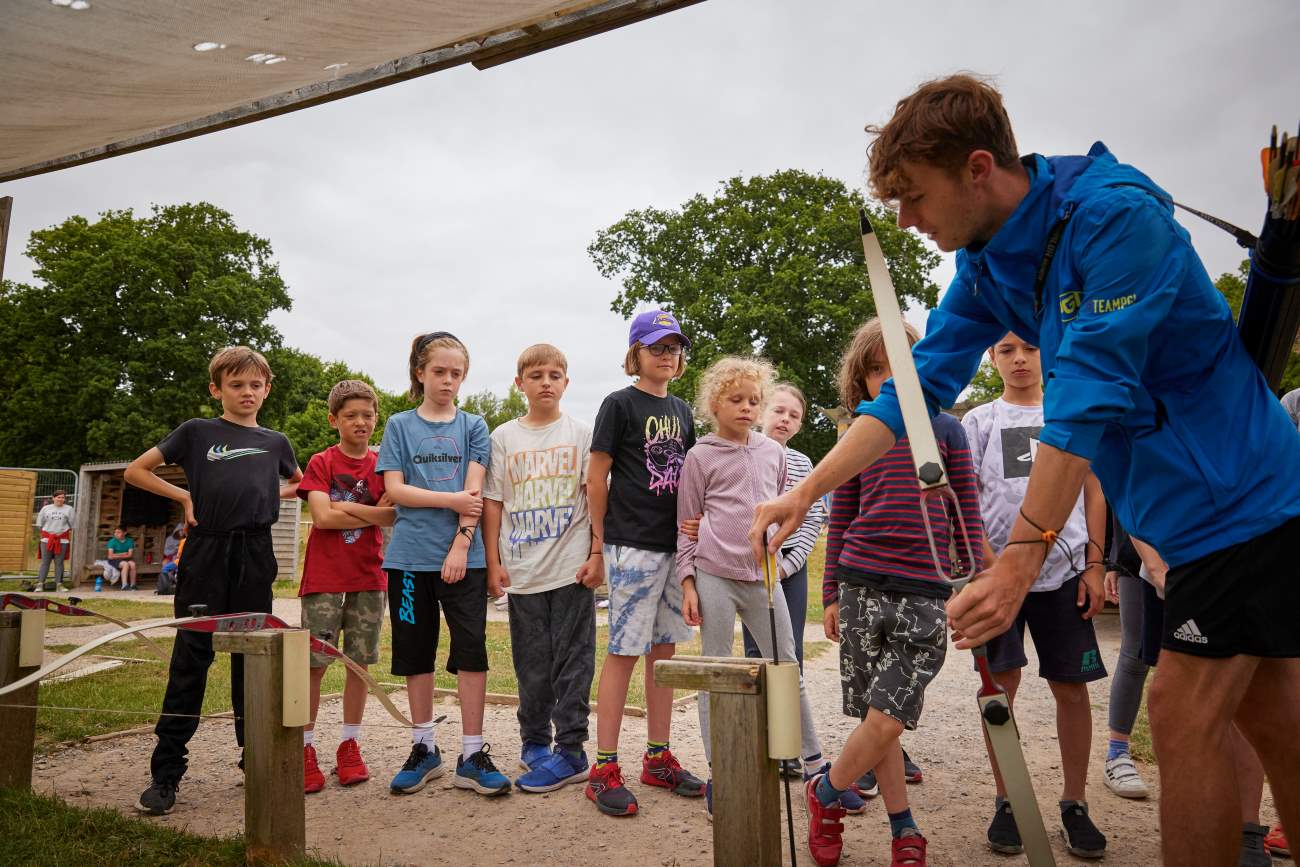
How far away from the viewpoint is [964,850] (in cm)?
328

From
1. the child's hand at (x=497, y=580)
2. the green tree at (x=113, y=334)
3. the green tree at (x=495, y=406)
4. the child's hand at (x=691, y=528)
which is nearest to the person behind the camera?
the child's hand at (x=691, y=528)

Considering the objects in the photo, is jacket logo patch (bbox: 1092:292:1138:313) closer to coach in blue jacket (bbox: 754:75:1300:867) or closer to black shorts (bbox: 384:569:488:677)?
coach in blue jacket (bbox: 754:75:1300:867)

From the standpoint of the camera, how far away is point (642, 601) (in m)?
4.18

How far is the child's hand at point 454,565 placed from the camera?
4.29m

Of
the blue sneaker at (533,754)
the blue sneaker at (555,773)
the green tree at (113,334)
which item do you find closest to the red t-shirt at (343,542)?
the blue sneaker at (533,754)

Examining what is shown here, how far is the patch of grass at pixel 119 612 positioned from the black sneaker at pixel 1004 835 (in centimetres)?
1077

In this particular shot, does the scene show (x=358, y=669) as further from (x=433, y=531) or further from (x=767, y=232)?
(x=767, y=232)

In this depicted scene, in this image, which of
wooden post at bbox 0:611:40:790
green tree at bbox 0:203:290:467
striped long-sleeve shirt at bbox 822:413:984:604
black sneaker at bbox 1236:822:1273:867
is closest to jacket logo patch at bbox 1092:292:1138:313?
striped long-sleeve shirt at bbox 822:413:984:604

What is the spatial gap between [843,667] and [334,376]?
2448 inches

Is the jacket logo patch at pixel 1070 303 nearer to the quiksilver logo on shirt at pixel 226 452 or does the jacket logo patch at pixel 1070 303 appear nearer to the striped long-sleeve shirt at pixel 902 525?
the striped long-sleeve shirt at pixel 902 525

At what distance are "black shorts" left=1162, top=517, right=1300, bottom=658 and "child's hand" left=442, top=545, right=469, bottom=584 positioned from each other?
3.29 meters

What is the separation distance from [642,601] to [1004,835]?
5.98ft

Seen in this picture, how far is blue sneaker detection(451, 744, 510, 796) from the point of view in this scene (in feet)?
13.0

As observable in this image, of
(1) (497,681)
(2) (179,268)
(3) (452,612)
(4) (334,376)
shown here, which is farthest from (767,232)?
(4) (334,376)
